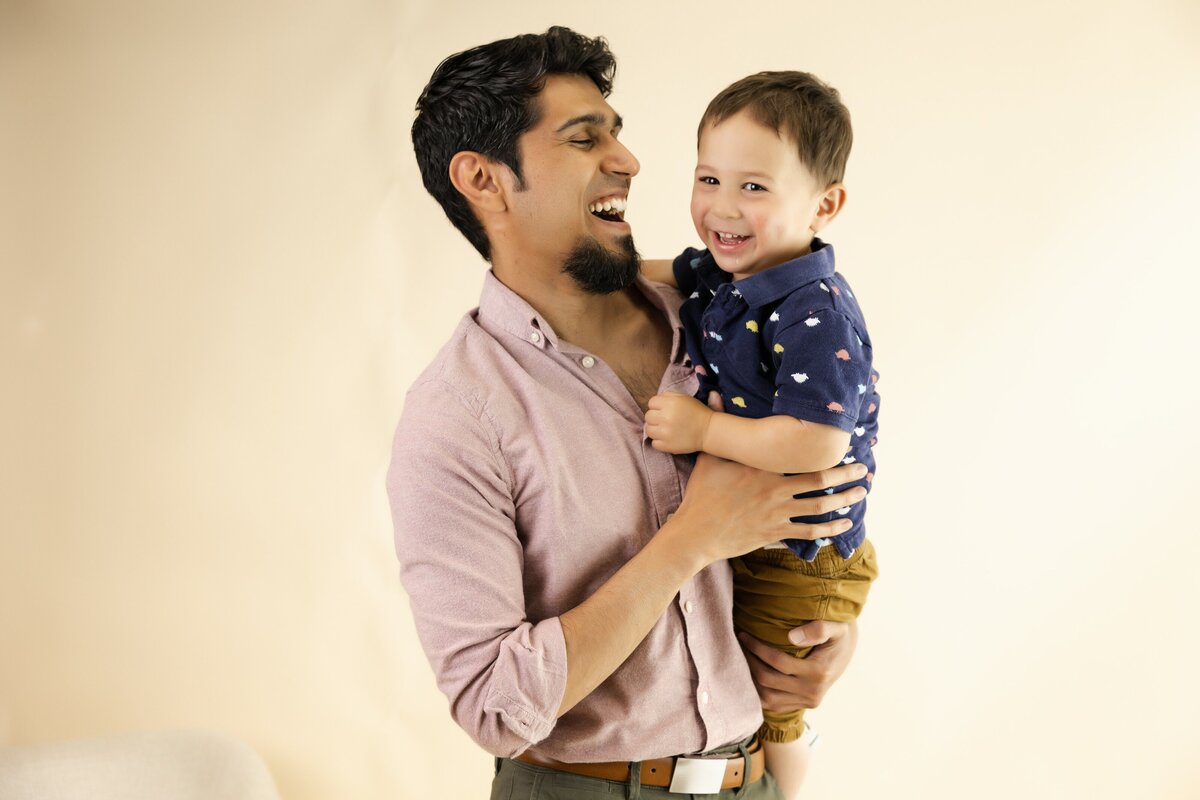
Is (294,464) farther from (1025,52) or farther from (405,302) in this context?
(1025,52)

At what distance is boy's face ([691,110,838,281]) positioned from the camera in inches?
75.0

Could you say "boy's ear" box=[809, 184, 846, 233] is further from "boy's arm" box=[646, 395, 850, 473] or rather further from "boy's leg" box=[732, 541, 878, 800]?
"boy's leg" box=[732, 541, 878, 800]

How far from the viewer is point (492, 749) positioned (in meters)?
1.75

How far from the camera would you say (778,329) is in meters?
1.88

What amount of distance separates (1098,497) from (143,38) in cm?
307

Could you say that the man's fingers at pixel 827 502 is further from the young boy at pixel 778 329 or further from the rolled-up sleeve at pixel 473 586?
the rolled-up sleeve at pixel 473 586

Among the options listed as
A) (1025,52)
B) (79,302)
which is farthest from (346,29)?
(1025,52)

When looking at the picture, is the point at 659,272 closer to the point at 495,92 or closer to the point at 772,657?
the point at 495,92

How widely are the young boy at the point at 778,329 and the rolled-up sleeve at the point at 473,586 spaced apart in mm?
296

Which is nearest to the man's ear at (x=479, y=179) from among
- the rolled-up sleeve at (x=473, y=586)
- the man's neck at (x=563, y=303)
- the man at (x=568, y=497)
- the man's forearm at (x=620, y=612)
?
the man at (x=568, y=497)

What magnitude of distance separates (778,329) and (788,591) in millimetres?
453

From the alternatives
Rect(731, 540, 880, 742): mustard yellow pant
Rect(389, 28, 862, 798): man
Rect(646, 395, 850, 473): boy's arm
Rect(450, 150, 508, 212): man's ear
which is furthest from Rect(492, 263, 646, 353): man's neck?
Rect(731, 540, 880, 742): mustard yellow pant

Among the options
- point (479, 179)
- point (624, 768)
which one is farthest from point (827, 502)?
point (479, 179)

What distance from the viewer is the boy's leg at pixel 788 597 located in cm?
204
